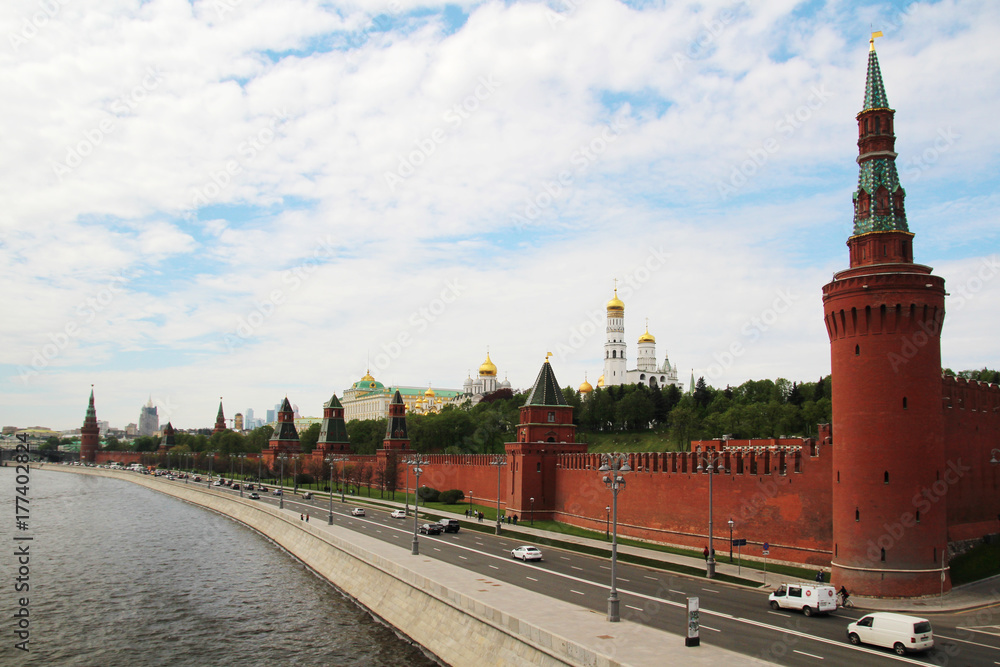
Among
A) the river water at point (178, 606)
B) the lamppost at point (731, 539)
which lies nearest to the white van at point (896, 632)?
the river water at point (178, 606)

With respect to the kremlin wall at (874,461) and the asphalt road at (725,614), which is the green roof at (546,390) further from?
the asphalt road at (725,614)

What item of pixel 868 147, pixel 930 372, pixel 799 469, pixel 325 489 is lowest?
pixel 325 489

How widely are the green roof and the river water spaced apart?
2492 centimetres

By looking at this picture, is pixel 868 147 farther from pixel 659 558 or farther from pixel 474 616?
pixel 474 616

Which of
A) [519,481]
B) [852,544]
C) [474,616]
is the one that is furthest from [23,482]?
[519,481]

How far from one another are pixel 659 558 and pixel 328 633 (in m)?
19.2

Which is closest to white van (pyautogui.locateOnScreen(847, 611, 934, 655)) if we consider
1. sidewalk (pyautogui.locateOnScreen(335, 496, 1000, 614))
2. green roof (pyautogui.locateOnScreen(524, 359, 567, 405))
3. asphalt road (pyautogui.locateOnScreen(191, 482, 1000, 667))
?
asphalt road (pyautogui.locateOnScreen(191, 482, 1000, 667))

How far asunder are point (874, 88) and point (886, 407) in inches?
602

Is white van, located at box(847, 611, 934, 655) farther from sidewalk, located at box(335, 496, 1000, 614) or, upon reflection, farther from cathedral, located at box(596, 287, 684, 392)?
cathedral, located at box(596, 287, 684, 392)

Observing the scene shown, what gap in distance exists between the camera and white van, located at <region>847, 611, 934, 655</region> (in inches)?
896

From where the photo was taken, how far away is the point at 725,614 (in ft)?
91.7

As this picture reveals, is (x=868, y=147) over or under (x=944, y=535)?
over

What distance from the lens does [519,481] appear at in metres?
65.2

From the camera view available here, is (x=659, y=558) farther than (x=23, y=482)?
Yes
